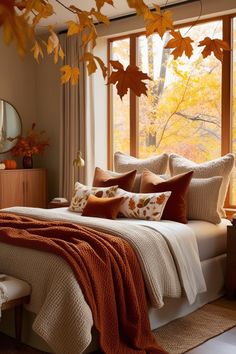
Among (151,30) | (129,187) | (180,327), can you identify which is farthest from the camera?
(129,187)

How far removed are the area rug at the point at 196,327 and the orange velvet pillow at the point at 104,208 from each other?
1043 mm

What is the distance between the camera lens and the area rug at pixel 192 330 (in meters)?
3.00

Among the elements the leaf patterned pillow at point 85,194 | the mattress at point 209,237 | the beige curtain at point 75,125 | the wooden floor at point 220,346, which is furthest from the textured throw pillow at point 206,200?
the beige curtain at point 75,125

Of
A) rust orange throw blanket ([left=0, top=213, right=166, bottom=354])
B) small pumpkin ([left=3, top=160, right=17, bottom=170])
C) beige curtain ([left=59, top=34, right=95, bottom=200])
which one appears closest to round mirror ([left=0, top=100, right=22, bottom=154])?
small pumpkin ([left=3, top=160, right=17, bottom=170])

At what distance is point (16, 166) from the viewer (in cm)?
623

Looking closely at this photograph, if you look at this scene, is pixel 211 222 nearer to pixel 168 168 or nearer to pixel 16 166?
pixel 168 168

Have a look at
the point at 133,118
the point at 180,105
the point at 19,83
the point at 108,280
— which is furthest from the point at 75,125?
the point at 108,280

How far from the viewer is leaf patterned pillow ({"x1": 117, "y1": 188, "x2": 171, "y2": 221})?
3939 mm

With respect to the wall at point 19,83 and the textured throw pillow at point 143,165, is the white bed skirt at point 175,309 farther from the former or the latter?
the wall at point 19,83

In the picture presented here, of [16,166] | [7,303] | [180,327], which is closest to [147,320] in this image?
[180,327]

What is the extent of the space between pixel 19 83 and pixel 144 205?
3.09 m

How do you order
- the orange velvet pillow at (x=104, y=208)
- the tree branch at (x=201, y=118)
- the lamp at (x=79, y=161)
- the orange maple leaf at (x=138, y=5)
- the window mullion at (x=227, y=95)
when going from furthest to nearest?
the lamp at (x=79, y=161)
the tree branch at (x=201, y=118)
the window mullion at (x=227, y=95)
the orange velvet pillow at (x=104, y=208)
the orange maple leaf at (x=138, y=5)

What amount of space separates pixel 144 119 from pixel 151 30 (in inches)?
180

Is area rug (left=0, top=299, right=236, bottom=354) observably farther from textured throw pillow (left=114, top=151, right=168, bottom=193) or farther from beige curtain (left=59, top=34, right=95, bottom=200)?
beige curtain (left=59, top=34, right=95, bottom=200)
